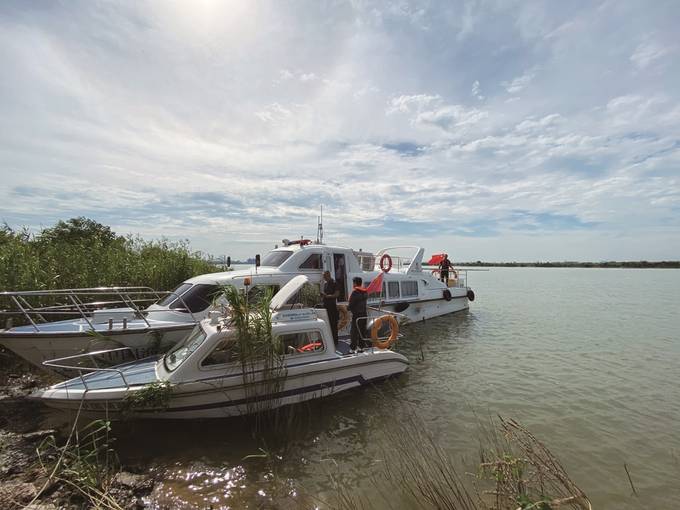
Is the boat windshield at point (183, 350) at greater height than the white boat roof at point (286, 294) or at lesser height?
lesser

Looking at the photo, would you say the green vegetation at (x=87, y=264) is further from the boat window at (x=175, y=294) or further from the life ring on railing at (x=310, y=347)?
the life ring on railing at (x=310, y=347)

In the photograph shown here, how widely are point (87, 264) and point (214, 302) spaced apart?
7605 millimetres

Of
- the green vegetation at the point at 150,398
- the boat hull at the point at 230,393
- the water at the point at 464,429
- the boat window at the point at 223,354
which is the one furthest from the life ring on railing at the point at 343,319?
the green vegetation at the point at 150,398

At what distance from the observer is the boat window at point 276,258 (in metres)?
11.3

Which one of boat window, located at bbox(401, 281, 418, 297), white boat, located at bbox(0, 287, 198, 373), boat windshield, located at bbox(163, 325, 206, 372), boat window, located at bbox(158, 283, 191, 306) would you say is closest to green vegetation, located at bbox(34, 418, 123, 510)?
boat windshield, located at bbox(163, 325, 206, 372)

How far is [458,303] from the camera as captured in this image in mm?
18781

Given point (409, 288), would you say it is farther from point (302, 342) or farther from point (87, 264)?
point (87, 264)

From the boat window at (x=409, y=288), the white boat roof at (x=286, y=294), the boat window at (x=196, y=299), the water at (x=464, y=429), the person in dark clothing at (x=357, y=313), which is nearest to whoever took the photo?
the water at (x=464, y=429)

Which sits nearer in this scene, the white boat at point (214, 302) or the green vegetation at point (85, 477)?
the green vegetation at point (85, 477)

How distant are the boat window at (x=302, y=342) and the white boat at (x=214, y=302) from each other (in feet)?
4.11

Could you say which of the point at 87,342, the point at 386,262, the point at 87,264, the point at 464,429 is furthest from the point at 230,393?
the point at 386,262

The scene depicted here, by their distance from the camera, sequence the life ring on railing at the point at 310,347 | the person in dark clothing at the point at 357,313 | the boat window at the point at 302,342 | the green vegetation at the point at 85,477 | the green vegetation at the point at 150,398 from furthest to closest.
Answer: the person in dark clothing at the point at 357,313
the life ring on railing at the point at 310,347
the boat window at the point at 302,342
the green vegetation at the point at 150,398
the green vegetation at the point at 85,477

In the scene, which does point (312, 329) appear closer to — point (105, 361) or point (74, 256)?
point (105, 361)

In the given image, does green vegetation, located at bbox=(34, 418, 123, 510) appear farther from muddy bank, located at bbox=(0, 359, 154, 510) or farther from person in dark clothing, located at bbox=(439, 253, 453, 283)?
person in dark clothing, located at bbox=(439, 253, 453, 283)
